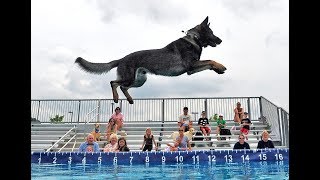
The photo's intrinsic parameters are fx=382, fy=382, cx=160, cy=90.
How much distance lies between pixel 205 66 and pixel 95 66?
7.63 ft

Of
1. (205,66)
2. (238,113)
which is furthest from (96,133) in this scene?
(205,66)

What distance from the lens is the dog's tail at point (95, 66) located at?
25.8 ft

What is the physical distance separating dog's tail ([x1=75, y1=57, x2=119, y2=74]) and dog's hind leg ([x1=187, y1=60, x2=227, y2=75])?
1.82 meters

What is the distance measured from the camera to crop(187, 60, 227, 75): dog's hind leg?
24.0 feet

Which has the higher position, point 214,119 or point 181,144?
point 214,119

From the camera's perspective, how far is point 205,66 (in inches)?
293

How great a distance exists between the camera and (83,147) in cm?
958

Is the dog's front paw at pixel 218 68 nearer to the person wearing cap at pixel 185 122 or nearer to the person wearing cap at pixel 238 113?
the person wearing cap at pixel 185 122

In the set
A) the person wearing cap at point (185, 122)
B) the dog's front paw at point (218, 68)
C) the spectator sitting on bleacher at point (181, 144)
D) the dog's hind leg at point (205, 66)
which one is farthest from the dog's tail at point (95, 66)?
the person wearing cap at point (185, 122)

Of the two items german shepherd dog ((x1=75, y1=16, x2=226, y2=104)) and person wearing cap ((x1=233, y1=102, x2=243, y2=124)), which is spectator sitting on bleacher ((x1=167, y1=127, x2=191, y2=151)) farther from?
person wearing cap ((x1=233, y1=102, x2=243, y2=124))

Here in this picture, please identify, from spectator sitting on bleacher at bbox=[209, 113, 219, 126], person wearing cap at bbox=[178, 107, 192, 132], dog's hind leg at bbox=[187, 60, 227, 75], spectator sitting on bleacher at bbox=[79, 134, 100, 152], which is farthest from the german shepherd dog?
spectator sitting on bleacher at bbox=[209, 113, 219, 126]

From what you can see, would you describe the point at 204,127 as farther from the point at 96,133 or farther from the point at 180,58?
the point at 180,58

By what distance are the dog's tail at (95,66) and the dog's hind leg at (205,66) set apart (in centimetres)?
182
